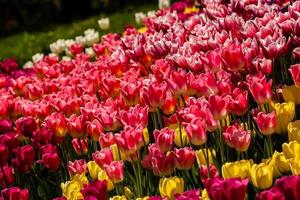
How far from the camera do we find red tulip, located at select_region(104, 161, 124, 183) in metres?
3.21

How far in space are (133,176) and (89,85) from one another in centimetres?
119

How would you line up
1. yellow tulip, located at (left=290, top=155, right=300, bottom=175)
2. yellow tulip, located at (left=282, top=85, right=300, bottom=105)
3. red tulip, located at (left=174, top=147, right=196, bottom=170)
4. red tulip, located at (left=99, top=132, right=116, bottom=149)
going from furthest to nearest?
red tulip, located at (left=99, top=132, right=116, bottom=149)
yellow tulip, located at (left=282, top=85, right=300, bottom=105)
red tulip, located at (left=174, top=147, right=196, bottom=170)
yellow tulip, located at (left=290, top=155, right=300, bottom=175)

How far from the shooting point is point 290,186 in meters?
2.37

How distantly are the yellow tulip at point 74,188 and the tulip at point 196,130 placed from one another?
2.02 feet

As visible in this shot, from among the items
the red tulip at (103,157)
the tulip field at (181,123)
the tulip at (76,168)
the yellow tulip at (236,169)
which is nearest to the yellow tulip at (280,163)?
the tulip field at (181,123)

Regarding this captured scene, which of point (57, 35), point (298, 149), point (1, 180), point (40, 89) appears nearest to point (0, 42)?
point (57, 35)

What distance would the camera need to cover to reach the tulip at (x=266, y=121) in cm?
317

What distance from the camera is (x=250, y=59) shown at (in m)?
3.67

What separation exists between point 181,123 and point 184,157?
0.51 m

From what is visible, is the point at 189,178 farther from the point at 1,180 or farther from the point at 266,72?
the point at 1,180

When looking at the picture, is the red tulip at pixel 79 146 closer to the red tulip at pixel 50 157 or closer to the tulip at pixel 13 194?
the red tulip at pixel 50 157

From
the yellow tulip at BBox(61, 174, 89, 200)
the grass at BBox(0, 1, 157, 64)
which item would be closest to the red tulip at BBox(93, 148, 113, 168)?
the yellow tulip at BBox(61, 174, 89, 200)

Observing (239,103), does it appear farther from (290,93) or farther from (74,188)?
(74,188)

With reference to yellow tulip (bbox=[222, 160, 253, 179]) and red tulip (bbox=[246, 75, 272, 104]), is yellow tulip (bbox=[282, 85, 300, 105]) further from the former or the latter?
yellow tulip (bbox=[222, 160, 253, 179])
